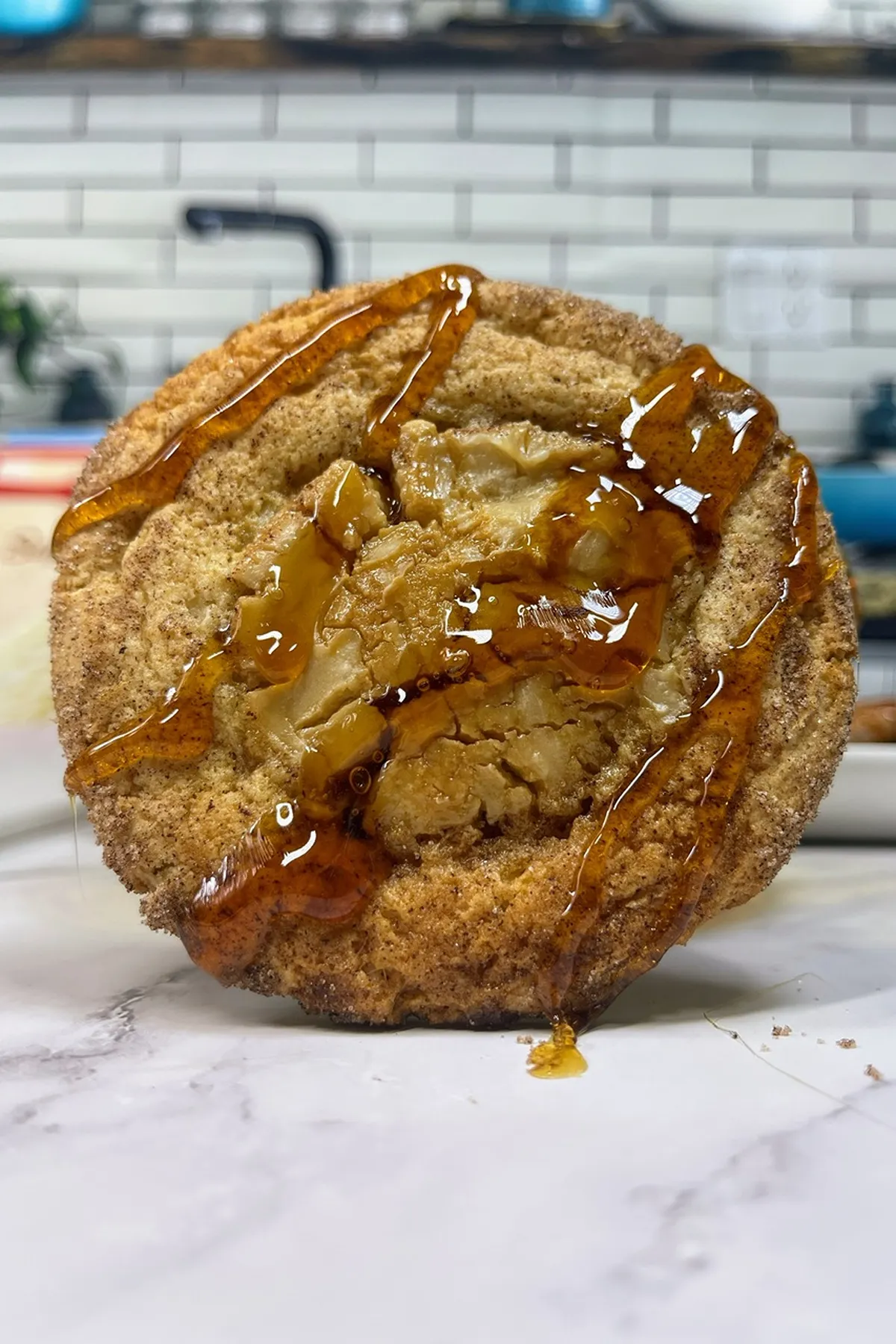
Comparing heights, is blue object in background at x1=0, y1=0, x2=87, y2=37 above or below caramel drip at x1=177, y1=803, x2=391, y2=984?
above

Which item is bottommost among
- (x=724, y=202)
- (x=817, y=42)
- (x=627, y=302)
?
(x=627, y=302)

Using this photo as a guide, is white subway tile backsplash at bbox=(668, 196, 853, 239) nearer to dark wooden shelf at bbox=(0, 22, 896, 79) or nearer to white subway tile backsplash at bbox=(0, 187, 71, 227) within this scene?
dark wooden shelf at bbox=(0, 22, 896, 79)

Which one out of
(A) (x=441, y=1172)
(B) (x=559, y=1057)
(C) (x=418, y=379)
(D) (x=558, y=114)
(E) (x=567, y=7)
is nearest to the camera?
(A) (x=441, y=1172)

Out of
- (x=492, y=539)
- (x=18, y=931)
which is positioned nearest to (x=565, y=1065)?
(x=492, y=539)

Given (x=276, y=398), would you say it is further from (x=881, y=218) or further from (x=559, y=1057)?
(x=881, y=218)

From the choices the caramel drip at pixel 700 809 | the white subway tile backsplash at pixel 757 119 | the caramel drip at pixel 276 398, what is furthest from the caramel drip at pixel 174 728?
the white subway tile backsplash at pixel 757 119

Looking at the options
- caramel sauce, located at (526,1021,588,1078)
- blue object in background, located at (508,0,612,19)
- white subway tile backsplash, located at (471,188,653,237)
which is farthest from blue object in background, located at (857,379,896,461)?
caramel sauce, located at (526,1021,588,1078)

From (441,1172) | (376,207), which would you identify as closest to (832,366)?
(376,207)

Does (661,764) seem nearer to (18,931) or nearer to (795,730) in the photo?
(795,730)
